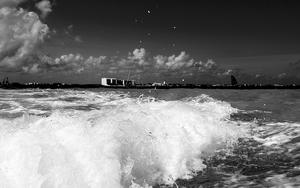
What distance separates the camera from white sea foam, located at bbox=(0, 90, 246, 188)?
6898 mm

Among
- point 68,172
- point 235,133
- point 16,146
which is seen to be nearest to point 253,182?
point 68,172

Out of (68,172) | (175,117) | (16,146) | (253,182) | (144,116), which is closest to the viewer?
(68,172)

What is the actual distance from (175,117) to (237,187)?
626cm

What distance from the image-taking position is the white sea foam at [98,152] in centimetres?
690

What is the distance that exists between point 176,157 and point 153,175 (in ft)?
4.40

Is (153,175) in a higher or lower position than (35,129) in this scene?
lower

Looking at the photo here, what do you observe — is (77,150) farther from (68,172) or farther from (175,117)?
(175,117)

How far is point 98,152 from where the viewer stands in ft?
25.2

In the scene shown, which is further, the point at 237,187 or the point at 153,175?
the point at 153,175

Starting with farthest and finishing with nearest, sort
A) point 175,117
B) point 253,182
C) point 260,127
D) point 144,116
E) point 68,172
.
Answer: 1. point 260,127
2. point 175,117
3. point 144,116
4. point 253,182
5. point 68,172

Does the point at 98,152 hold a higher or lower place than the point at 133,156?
higher

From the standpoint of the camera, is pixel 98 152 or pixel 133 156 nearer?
pixel 98 152

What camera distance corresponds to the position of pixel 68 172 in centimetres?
686

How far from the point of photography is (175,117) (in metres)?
13.3
